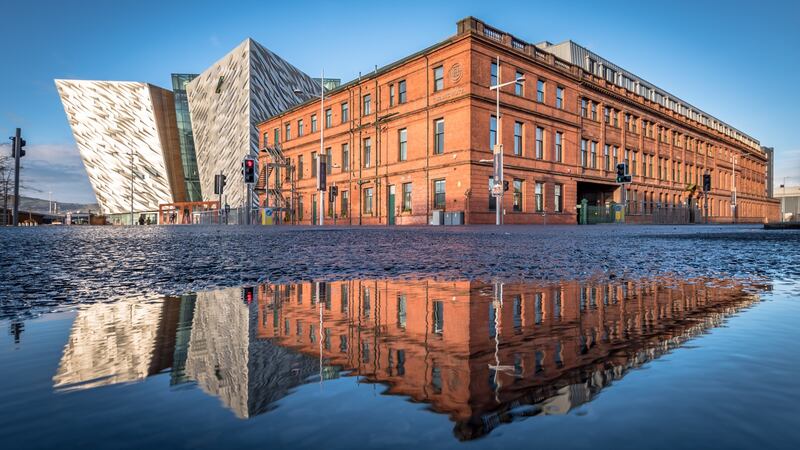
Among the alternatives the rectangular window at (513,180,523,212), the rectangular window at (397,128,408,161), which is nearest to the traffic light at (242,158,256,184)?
the rectangular window at (397,128,408,161)

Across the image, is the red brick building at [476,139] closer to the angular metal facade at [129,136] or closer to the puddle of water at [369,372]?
the puddle of water at [369,372]

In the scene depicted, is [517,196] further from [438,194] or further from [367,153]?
[367,153]

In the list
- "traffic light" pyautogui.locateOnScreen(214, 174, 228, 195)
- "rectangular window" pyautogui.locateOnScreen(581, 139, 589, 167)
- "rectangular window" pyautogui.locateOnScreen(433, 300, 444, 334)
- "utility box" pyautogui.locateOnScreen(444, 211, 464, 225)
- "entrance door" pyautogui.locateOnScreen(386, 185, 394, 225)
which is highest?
"rectangular window" pyautogui.locateOnScreen(581, 139, 589, 167)

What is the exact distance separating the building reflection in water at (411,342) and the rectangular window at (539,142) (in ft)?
103

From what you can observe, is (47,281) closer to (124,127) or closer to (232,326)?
(232,326)

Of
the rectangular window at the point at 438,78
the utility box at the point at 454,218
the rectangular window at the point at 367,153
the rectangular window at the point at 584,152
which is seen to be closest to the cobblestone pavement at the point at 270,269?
the utility box at the point at 454,218

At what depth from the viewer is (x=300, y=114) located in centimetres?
4594

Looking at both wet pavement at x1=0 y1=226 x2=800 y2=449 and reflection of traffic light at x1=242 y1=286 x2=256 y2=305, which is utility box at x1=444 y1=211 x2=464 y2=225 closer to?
wet pavement at x1=0 y1=226 x2=800 y2=449

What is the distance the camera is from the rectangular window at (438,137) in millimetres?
30578

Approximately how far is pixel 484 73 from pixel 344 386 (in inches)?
1185

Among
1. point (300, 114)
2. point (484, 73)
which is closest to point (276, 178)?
point (300, 114)

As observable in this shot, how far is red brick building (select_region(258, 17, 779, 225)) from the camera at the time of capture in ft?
94.9

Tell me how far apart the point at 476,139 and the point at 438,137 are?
3214 millimetres

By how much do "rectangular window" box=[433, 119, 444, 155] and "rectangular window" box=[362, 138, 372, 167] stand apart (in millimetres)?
7381
